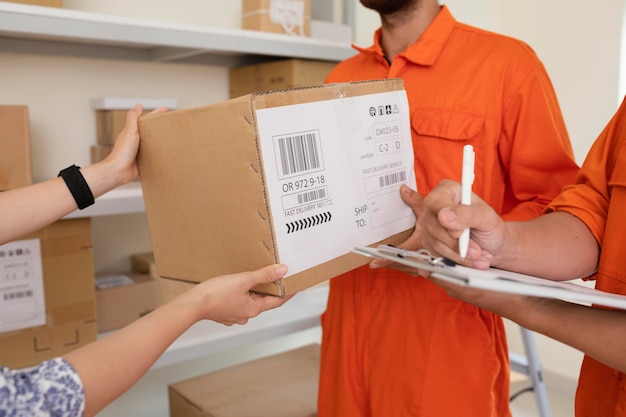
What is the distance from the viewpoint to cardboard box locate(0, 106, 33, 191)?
143 centimetres

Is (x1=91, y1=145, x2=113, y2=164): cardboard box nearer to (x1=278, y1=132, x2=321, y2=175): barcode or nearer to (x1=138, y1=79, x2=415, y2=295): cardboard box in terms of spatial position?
(x1=138, y1=79, x2=415, y2=295): cardboard box

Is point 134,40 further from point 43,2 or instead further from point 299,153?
point 299,153

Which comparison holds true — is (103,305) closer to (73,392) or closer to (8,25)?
(8,25)

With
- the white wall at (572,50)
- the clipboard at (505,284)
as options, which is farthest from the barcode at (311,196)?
the white wall at (572,50)

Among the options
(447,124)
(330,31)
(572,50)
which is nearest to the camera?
(447,124)

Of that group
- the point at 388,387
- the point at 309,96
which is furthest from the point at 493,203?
the point at 309,96

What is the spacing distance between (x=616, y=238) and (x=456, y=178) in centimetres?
45

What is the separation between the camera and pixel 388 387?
121cm

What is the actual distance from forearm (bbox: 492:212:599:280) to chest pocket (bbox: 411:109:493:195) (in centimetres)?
35

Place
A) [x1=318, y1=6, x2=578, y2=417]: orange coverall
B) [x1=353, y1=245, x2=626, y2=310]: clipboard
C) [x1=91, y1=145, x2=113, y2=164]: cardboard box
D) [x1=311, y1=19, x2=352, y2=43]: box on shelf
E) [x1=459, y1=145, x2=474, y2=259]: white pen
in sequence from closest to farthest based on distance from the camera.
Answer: [x1=353, y1=245, x2=626, y2=310]: clipboard, [x1=459, y1=145, x2=474, y2=259]: white pen, [x1=318, y1=6, x2=578, y2=417]: orange coverall, [x1=91, y1=145, x2=113, y2=164]: cardboard box, [x1=311, y1=19, x2=352, y2=43]: box on shelf

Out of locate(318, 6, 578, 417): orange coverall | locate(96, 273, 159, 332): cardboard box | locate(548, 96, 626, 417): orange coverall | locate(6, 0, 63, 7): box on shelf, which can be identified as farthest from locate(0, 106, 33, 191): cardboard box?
locate(548, 96, 626, 417): orange coverall

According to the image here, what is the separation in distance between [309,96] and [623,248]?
0.50 metres

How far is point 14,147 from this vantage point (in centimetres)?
145

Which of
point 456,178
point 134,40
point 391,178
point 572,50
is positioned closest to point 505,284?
point 391,178
